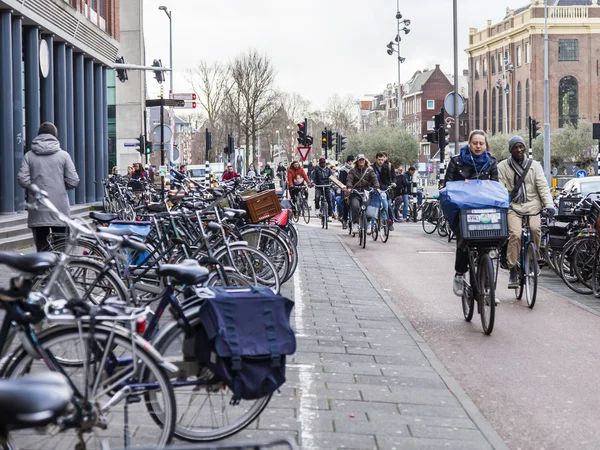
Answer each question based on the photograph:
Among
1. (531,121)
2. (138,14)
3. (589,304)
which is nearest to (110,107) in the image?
(138,14)

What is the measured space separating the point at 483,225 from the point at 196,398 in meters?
4.87

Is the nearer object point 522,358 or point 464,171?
point 522,358

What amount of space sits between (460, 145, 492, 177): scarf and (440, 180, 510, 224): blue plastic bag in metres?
0.46

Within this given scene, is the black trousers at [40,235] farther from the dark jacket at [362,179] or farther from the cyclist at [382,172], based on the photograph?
the cyclist at [382,172]

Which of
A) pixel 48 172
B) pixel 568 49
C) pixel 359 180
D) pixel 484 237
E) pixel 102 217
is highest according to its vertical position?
pixel 568 49

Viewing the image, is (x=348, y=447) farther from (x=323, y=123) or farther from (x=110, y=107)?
(x=323, y=123)

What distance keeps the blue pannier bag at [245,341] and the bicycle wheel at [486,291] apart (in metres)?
4.45

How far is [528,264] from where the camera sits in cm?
1062

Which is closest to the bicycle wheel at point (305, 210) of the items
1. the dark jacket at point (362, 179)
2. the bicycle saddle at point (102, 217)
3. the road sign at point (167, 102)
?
the road sign at point (167, 102)

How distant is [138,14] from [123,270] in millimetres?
55857

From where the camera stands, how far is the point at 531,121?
3981 centimetres

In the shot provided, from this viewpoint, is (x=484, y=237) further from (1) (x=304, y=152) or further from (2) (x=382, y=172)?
(1) (x=304, y=152)

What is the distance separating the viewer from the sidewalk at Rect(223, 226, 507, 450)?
17.2 feet

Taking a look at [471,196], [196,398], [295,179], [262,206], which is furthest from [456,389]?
[295,179]
